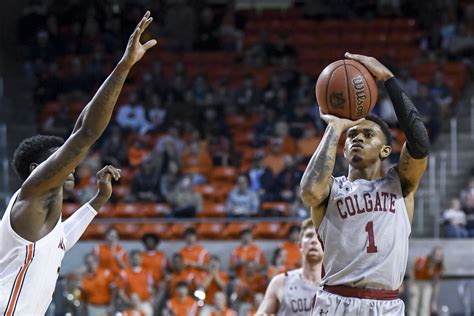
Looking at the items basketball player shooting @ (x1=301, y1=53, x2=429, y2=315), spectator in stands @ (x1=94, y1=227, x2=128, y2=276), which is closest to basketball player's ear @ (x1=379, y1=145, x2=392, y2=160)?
basketball player shooting @ (x1=301, y1=53, x2=429, y2=315)

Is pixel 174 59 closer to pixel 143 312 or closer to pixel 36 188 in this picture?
pixel 143 312

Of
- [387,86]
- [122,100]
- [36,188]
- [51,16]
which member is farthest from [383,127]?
[51,16]

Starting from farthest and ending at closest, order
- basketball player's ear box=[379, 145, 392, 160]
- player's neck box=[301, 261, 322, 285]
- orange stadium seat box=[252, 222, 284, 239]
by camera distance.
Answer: orange stadium seat box=[252, 222, 284, 239] < player's neck box=[301, 261, 322, 285] < basketball player's ear box=[379, 145, 392, 160]

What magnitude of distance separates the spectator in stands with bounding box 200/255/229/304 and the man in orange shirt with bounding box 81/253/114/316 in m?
1.23

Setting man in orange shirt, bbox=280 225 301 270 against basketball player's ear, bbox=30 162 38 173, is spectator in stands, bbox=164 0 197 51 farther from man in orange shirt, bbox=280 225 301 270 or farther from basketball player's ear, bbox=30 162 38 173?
basketball player's ear, bbox=30 162 38 173

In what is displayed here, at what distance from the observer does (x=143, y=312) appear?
13.6 m

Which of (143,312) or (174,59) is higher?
(174,59)

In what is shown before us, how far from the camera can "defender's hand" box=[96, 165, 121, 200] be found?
612cm

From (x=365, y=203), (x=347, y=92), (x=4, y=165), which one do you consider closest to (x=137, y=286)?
(x=4, y=165)

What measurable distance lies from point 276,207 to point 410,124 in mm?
9822

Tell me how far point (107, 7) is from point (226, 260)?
813 centimetres

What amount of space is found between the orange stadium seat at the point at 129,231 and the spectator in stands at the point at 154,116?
3001 mm

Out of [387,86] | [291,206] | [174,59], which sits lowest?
[291,206]

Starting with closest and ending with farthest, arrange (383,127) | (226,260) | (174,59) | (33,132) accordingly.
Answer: (383,127), (226,260), (33,132), (174,59)
